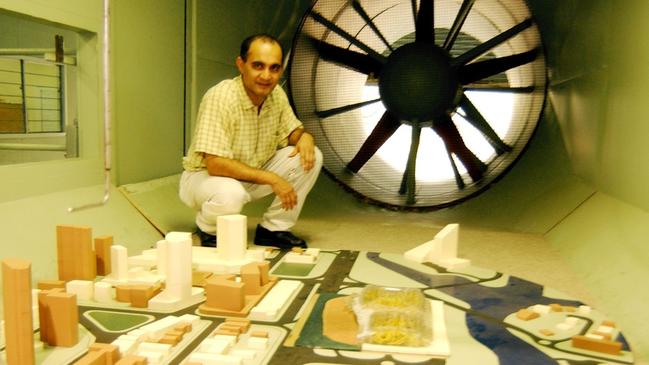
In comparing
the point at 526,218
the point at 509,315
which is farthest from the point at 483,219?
the point at 509,315

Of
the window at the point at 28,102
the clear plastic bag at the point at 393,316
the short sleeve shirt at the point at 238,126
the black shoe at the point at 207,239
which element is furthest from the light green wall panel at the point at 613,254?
the window at the point at 28,102

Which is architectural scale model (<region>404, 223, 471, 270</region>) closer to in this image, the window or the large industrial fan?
the large industrial fan

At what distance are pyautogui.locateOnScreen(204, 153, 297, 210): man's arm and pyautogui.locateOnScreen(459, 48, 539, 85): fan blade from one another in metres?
1.32

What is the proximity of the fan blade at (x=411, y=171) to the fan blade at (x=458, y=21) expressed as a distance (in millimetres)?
516

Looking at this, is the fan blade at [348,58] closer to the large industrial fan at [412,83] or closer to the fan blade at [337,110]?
the large industrial fan at [412,83]

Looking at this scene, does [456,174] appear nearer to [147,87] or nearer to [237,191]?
[237,191]

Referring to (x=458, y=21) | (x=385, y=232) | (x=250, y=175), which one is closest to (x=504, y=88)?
(x=458, y=21)

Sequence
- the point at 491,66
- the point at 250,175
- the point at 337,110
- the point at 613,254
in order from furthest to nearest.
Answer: the point at 337,110 → the point at 491,66 → the point at 250,175 → the point at 613,254

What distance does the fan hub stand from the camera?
346 cm

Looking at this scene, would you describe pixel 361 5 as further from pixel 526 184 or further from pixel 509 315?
pixel 509 315

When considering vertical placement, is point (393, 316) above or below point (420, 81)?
below

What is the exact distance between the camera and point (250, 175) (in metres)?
2.95

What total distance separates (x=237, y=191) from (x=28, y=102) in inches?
144

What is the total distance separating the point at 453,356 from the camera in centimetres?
174
